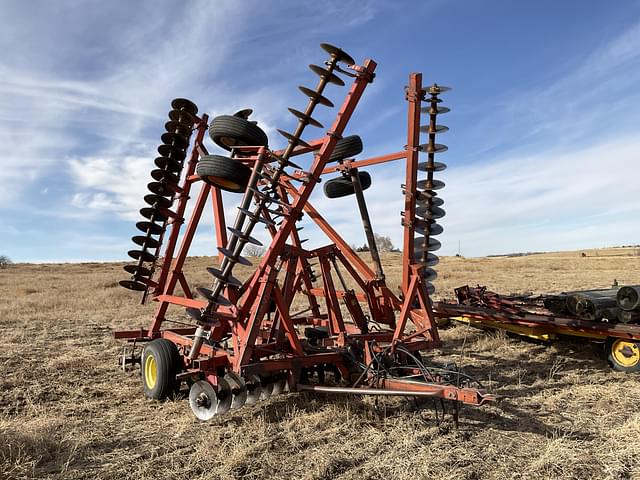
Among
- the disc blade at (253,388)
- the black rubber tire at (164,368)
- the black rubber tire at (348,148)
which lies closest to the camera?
the disc blade at (253,388)

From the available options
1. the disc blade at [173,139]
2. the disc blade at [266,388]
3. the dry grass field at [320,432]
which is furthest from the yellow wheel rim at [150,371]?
the disc blade at [173,139]

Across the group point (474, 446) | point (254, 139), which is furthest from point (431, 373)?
point (254, 139)

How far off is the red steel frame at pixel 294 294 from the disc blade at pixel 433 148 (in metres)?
0.17

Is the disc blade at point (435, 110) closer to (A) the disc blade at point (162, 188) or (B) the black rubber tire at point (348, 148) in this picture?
(B) the black rubber tire at point (348, 148)

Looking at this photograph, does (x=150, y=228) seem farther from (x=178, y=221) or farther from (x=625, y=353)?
(x=625, y=353)

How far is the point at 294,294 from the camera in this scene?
6363 mm

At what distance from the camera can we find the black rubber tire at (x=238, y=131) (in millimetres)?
5375

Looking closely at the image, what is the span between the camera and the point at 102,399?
575 cm

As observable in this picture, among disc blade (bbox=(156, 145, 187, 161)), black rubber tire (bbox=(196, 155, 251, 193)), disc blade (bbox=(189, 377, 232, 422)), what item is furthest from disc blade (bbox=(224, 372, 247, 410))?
disc blade (bbox=(156, 145, 187, 161))

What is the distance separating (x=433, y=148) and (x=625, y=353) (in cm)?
397

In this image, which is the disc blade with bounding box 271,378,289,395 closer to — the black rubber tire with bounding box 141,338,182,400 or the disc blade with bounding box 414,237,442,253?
the black rubber tire with bounding box 141,338,182,400

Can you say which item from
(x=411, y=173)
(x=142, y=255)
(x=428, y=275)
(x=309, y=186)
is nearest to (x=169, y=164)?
(x=142, y=255)

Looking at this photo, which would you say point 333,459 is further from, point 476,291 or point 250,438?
point 476,291

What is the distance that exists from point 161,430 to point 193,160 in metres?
4.02
